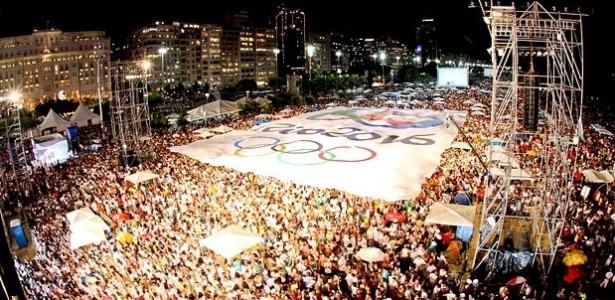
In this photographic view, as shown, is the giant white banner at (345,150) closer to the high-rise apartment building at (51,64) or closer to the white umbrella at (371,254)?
the white umbrella at (371,254)

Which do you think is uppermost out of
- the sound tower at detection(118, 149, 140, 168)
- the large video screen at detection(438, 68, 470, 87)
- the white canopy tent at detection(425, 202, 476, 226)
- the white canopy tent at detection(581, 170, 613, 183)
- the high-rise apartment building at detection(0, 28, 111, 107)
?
the high-rise apartment building at detection(0, 28, 111, 107)

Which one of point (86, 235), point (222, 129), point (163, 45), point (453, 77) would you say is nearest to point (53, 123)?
point (222, 129)

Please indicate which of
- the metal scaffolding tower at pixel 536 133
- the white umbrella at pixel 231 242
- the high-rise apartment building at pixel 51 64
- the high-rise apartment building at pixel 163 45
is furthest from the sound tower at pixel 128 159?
the high-rise apartment building at pixel 163 45

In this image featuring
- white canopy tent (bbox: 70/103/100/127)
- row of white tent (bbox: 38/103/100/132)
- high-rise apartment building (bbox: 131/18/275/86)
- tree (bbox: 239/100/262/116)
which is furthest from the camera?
high-rise apartment building (bbox: 131/18/275/86)

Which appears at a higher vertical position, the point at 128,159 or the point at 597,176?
the point at 128,159

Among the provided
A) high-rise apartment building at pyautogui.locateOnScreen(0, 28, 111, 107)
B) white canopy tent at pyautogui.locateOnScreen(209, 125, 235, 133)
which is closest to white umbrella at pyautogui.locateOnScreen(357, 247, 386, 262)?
white canopy tent at pyautogui.locateOnScreen(209, 125, 235, 133)

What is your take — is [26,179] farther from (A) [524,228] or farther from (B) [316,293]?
(A) [524,228]

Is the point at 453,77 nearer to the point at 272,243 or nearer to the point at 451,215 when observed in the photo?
the point at 451,215

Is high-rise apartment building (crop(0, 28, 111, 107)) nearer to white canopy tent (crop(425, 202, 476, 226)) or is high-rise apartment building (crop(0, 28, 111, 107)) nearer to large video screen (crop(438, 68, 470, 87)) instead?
large video screen (crop(438, 68, 470, 87))
